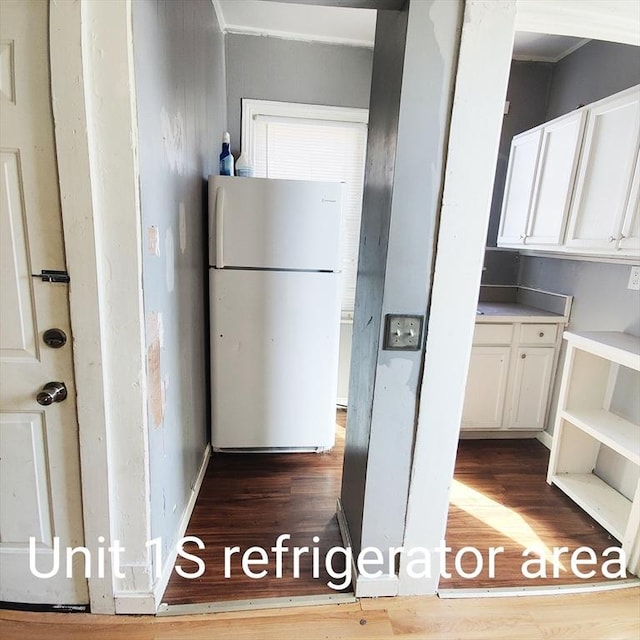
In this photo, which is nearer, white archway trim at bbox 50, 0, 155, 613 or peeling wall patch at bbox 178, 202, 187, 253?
white archway trim at bbox 50, 0, 155, 613

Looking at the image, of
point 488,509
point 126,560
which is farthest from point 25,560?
point 488,509

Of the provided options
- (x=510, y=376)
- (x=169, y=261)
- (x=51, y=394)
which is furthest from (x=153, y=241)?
(x=510, y=376)

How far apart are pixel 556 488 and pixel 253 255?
2.19 meters

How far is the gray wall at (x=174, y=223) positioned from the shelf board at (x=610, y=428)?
2018 millimetres

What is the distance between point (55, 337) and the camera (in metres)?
1.12

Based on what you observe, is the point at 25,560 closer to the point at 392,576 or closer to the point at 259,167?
the point at 392,576

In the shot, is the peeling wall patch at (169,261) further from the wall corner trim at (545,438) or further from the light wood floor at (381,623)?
the wall corner trim at (545,438)

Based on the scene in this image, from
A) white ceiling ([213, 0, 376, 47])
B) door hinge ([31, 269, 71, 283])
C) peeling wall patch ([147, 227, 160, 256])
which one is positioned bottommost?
door hinge ([31, 269, 71, 283])

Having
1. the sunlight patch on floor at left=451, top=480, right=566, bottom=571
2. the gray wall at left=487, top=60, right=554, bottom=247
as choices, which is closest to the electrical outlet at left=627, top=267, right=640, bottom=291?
the gray wall at left=487, top=60, right=554, bottom=247

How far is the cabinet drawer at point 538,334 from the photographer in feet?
7.78

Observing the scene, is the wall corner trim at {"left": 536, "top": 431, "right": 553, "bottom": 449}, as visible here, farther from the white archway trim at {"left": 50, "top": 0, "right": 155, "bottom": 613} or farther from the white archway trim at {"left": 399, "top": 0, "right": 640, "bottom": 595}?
the white archway trim at {"left": 50, "top": 0, "right": 155, "bottom": 613}

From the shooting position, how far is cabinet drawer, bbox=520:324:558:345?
2371 millimetres

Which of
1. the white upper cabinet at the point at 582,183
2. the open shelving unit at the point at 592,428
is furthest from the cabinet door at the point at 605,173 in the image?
the open shelving unit at the point at 592,428

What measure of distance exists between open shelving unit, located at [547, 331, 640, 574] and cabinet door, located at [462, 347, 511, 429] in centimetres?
40
